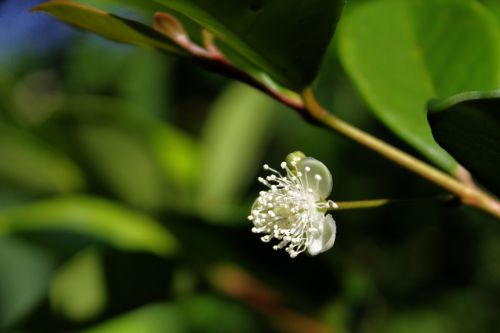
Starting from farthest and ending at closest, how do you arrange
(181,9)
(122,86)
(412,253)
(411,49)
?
1. (122,86)
2. (412,253)
3. (411,49)
4. (181,9)

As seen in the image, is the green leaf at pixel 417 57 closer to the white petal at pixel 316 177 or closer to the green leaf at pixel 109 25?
the white petal at pixel 316 177

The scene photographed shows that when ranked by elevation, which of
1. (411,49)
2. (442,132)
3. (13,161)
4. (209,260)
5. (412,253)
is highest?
(442,132)

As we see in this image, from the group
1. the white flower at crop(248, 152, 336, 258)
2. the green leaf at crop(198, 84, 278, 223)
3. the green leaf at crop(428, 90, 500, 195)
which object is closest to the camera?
the green leaf at crop(428, 90, 500, 195)

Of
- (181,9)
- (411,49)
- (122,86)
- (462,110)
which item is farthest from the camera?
(122,86)

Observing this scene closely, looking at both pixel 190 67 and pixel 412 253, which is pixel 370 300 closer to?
pixel 412 253

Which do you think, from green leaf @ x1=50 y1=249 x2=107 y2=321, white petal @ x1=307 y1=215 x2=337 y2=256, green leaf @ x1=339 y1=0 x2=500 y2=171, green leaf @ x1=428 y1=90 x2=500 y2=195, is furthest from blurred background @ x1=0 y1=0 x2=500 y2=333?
green leaf @ x1=428 y1=90 x2=500 y2=195

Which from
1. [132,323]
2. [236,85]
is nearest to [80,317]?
[132,323]

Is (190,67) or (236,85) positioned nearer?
(236,85)

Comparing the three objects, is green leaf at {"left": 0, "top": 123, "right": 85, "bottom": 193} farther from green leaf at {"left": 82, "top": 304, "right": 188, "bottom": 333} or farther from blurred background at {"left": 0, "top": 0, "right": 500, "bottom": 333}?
green leaf at {"left": 82, "top": 304, "right": 188, "bottom": 333}
